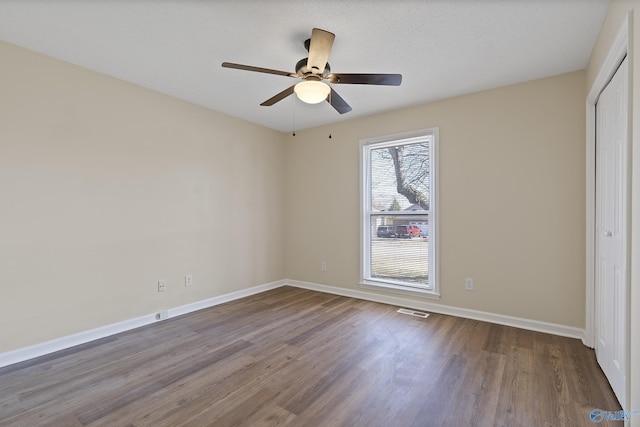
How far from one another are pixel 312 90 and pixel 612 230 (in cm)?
230

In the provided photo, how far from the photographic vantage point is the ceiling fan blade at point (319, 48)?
5.93 ft

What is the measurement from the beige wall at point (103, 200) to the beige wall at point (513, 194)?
2.39 m

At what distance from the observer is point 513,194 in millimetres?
3016

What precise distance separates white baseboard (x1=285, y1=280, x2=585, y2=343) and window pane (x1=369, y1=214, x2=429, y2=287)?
0.84 ft

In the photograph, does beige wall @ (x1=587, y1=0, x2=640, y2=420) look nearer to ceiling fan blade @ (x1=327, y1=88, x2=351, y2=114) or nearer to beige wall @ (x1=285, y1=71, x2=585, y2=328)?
beige wall @ (x1=285, y1=71, x2=585, y2=328)

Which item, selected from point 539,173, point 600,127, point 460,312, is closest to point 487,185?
point 539,173

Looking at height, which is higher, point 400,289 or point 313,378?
point 400,289

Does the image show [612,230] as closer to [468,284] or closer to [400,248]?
[468,284]

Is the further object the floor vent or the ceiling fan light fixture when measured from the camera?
the floor vent

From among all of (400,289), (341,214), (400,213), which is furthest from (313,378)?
(341,214)

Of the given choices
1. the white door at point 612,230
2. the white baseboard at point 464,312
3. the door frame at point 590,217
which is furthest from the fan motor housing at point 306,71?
the white baseboard at point 464,312

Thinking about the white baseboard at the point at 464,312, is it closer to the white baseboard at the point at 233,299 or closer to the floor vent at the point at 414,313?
the white baseboard at the point at 233,299

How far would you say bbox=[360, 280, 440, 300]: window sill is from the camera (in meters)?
3.52

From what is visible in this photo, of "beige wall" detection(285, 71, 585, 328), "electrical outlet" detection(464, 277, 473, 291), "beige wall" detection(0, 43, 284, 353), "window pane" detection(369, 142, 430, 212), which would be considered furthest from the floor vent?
"beige wall" detection(0, 43, 284, 353)
